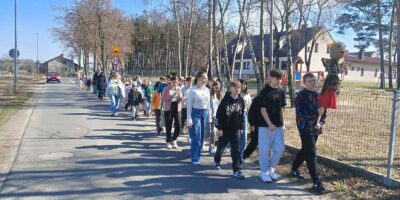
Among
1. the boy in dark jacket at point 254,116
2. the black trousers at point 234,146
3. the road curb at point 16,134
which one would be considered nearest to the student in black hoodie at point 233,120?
the black trousers at point 234,146

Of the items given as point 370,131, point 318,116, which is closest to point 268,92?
point 318,116

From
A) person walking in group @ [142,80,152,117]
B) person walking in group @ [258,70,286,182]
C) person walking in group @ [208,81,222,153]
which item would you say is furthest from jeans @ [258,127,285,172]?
person walking in group @ [142,80,152,117]

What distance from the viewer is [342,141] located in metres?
9.77

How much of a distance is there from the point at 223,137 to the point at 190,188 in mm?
1283

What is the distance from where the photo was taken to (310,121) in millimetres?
6141

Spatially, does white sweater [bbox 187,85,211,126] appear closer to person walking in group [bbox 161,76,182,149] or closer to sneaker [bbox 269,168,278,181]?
person walking in group [bbox 161,76,182,149]

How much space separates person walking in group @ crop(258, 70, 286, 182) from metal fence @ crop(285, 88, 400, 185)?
5.58 feet

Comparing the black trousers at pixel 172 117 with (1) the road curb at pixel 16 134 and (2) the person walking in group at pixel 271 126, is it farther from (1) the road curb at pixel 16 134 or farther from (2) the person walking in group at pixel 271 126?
(1) the road curb at pixel 16 134

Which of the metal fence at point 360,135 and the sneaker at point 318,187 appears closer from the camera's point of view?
the sneaker at point 318,187

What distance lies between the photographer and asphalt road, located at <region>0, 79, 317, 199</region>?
19.1 feet

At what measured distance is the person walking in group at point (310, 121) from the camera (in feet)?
20.0

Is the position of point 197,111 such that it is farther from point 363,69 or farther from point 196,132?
point 363,69

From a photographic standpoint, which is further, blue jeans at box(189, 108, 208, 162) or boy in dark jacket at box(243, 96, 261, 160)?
blue jeans at box(189, 108, 208, 162)

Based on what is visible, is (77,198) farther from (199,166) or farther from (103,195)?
(199,166)
